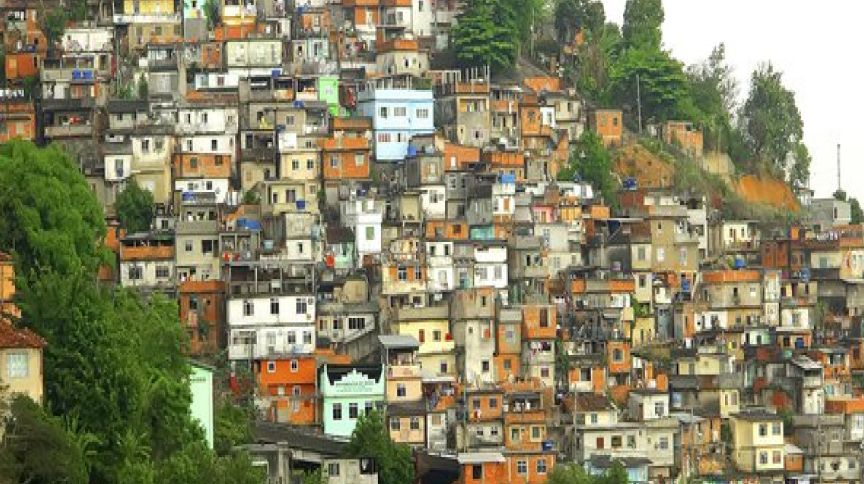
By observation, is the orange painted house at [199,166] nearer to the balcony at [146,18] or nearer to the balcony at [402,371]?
the balcony at [146,18]

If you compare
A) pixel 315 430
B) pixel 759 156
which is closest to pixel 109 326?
pixel 315 430

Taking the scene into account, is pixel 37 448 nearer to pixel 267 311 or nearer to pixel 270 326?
pixel 270 326

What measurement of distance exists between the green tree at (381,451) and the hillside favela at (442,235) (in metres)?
0.07

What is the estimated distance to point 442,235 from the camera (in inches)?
3211

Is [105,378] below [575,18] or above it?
below

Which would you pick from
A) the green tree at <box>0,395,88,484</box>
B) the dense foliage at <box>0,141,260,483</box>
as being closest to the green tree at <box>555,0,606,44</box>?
the dense foliage at <box>0,141,260,483</box>

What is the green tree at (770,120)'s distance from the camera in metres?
100

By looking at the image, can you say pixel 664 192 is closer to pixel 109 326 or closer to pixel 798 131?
pixel 798 131

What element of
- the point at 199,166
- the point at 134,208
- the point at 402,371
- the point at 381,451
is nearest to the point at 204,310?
the point at 134,208

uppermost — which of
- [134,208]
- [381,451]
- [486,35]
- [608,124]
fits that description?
[486,35]

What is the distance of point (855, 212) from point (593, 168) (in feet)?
50.7

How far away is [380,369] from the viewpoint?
7338 centimetres

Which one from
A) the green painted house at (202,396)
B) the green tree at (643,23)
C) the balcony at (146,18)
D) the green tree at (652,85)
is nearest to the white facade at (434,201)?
the balcony at (146,18)

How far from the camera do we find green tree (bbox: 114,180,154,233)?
3107 inches
